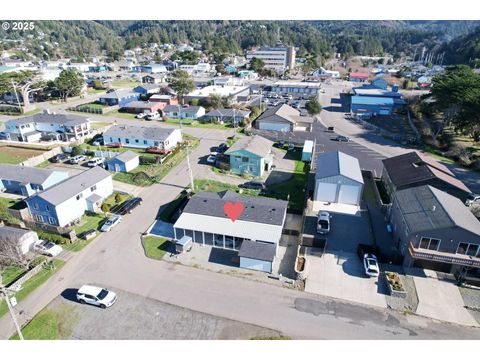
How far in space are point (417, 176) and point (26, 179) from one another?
4566cm

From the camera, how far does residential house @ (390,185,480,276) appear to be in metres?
23.8

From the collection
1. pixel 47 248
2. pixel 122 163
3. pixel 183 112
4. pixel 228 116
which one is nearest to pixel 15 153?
pixel 122 163

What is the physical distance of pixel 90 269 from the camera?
25.8 m

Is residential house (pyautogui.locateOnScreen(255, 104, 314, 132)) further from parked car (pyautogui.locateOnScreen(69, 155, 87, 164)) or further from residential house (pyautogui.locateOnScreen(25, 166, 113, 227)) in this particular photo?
residential house (pyautogui.locateOnScreen(25, 166, 113, 227))

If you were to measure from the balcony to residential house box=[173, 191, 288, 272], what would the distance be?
10935 mm

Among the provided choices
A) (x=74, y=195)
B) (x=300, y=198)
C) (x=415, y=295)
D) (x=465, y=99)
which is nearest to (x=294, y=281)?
(x=415, y=295)

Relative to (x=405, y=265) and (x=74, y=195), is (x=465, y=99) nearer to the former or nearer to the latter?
Result: (x=405, y=265)

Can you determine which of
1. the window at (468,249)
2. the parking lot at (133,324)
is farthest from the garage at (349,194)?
the parking lot at (133,324)

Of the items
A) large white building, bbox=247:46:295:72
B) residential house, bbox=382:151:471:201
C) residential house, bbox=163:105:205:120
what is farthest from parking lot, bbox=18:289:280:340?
large white building, bbox=247:46:295:72

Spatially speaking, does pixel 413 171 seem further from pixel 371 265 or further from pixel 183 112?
pixel 183 112

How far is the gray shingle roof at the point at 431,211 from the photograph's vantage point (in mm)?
24438

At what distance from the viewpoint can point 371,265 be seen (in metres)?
25.0

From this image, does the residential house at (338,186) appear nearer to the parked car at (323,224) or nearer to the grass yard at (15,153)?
the parked car at (323,224)

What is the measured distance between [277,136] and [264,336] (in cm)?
4325
